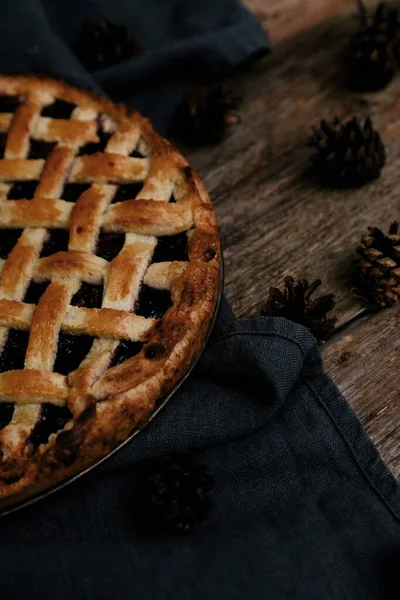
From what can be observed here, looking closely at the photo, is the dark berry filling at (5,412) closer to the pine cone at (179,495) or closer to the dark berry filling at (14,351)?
the dark berry filling at (14,351)

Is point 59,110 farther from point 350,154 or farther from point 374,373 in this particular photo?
point 374,373

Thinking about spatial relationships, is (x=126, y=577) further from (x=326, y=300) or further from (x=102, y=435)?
(x=326, y=300)

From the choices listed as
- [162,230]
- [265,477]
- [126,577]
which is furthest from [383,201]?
[126,577]

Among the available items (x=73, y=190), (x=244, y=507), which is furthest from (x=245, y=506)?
(x=73, y=190)

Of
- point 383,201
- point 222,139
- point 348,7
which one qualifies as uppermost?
point 348,7

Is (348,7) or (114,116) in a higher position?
(348,7)

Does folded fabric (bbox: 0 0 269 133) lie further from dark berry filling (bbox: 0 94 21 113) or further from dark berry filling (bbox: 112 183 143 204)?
dark berry filling (bbox: 112 183 143 204)
